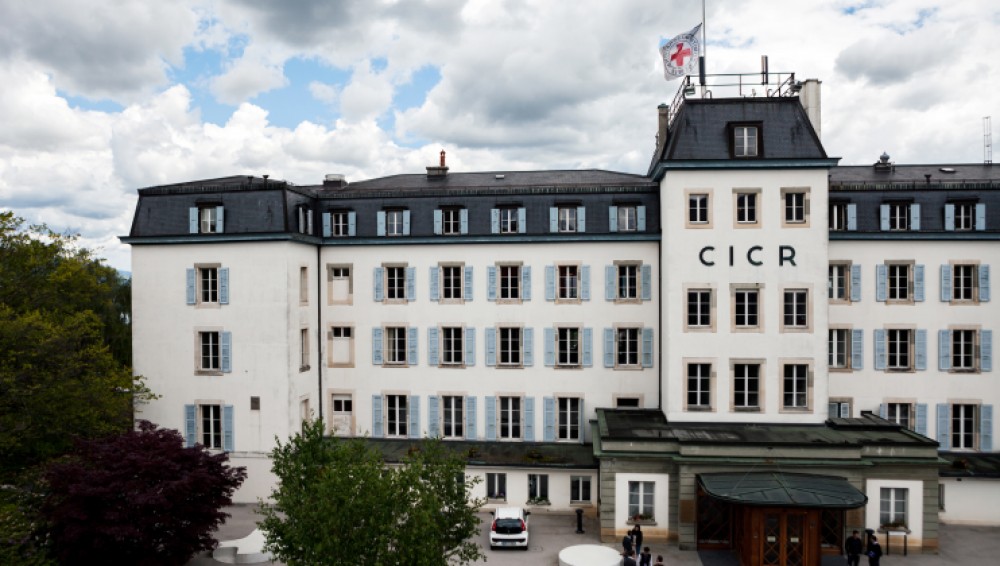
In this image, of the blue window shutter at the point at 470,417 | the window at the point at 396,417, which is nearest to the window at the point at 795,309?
the blue window shutter at the point at 470,417

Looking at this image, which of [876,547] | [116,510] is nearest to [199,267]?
[116,510]

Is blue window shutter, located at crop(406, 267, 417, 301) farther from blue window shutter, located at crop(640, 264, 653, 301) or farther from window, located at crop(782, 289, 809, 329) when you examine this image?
window, located at crop(782, 289, 809, 329)

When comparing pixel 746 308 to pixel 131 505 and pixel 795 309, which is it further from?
pixel 131 505

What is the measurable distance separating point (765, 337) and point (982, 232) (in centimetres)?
1197

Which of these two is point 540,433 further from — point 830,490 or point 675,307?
point 830,490

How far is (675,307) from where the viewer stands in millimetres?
27516

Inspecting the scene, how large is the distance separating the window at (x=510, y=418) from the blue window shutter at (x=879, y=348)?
17.2 m

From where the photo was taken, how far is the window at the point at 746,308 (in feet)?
89.8

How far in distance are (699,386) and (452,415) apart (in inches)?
478

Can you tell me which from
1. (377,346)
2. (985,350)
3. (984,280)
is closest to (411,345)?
(377,346)

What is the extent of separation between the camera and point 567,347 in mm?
31031

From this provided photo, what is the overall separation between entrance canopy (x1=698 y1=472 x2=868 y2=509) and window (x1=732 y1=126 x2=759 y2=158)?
13.3 m

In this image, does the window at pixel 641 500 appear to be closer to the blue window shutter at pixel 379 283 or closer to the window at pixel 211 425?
the blue window shutter at pixel 379 283

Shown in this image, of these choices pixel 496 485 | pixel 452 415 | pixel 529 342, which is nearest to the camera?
pixel 496 485
